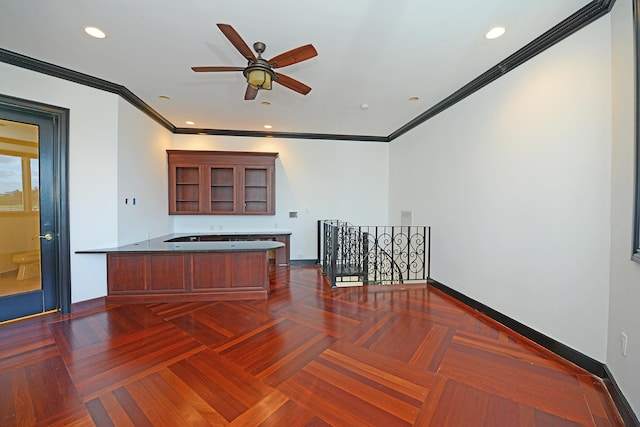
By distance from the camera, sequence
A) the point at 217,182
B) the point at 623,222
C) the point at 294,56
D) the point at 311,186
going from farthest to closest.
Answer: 1. the point at 311,186
2. the point at 217,182
3. the point at 294,56
4. the point at 623,222

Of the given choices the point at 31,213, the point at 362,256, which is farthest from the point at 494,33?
the point at 31,213

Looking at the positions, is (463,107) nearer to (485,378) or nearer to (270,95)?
(270,95)

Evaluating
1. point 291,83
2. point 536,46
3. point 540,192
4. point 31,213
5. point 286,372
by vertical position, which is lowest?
point 286,372

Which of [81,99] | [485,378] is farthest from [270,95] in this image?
[485,378]

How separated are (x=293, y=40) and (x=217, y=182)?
3.76 meters

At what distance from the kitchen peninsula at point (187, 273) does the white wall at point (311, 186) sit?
6.93ft

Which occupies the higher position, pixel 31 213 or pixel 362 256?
pixel 31 213

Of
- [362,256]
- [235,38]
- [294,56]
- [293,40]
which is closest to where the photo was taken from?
[235,38]

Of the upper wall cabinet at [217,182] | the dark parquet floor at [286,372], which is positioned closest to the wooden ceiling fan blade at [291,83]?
the dark parquet floor at [286,372]

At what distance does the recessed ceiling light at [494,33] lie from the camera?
240cm

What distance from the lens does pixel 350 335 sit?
268 centimetres

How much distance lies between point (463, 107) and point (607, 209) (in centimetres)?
216

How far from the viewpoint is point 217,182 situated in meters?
5.64

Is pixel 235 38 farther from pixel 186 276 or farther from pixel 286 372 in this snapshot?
pixel 186 276
